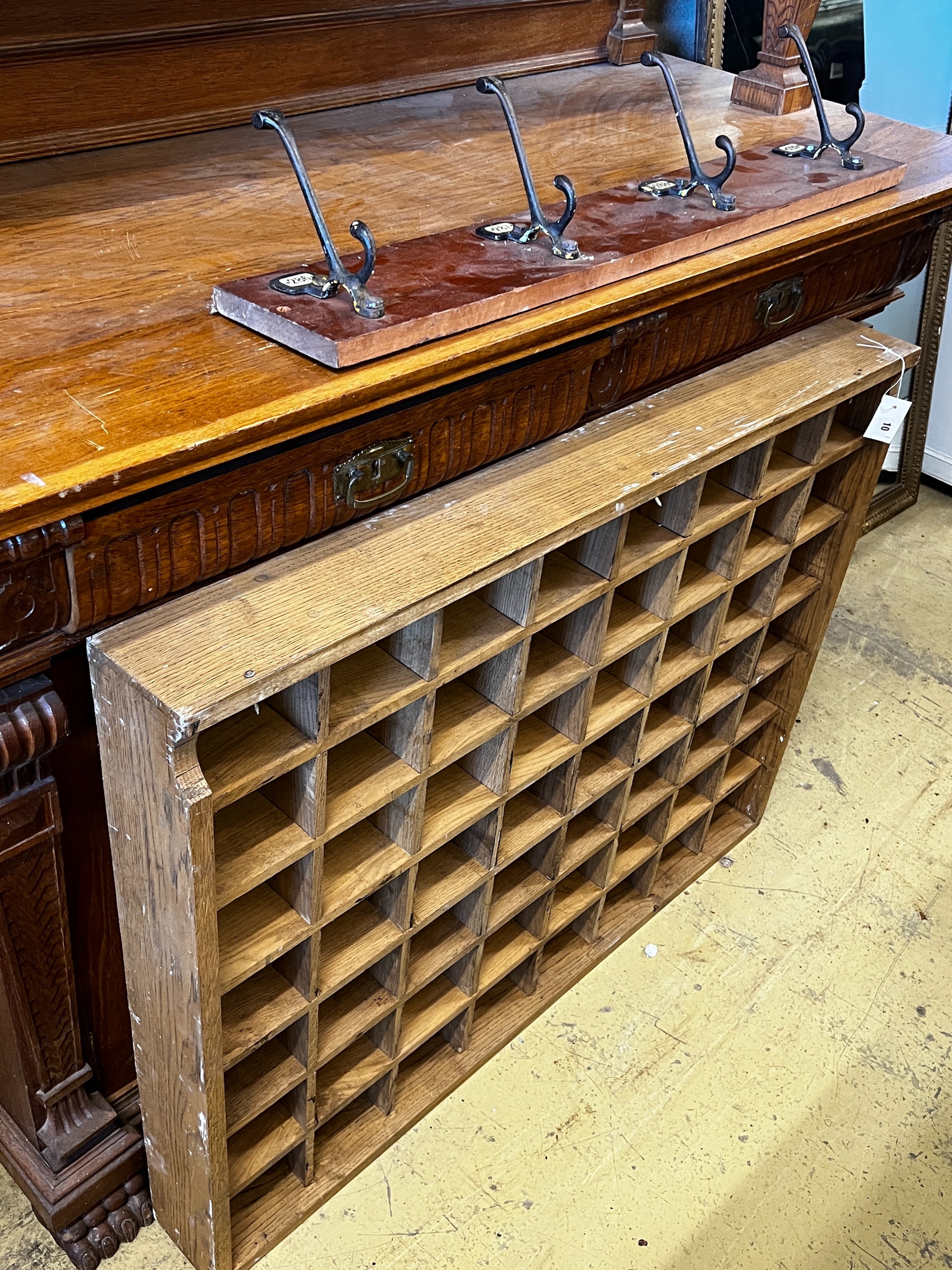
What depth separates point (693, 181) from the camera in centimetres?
149

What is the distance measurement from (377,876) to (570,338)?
0.63 metres

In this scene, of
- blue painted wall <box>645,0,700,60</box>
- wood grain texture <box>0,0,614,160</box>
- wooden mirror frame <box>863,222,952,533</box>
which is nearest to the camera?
wood grain texture <box>0,0,614,160</box>

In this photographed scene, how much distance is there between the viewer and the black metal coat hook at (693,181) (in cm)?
145

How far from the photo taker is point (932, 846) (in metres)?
2.21

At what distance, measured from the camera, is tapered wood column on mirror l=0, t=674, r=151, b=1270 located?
3.55 ft

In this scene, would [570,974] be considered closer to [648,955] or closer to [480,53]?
[648,955]

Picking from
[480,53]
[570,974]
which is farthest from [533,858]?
[480,53]

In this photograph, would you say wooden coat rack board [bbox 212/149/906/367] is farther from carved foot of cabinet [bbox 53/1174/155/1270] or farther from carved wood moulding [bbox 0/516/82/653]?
carved foot of cabinet [bbox 53/1174/155/1270]

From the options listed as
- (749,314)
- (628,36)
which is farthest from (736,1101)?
(628,36)

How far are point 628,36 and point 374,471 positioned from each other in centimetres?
126

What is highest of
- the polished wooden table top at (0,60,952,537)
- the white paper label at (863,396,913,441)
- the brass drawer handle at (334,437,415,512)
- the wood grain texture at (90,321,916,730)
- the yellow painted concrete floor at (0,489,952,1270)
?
the polished wooden table top at (0,60,952,537)

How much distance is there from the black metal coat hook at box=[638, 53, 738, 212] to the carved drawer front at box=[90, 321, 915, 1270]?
0.22m

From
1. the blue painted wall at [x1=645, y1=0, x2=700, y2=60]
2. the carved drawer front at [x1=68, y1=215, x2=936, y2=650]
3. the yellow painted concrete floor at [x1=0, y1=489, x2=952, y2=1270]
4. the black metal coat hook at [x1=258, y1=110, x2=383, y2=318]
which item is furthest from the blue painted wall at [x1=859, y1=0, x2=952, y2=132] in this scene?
the black metal coat hook at [x1=258, y1=110, x2=383, y2=318]

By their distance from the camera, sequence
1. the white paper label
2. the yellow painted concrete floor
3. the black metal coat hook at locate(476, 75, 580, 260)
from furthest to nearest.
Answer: the white paper label → the yellow painted concrete floor → the black metal coat hook at locate(476, 75, 580, 260)
